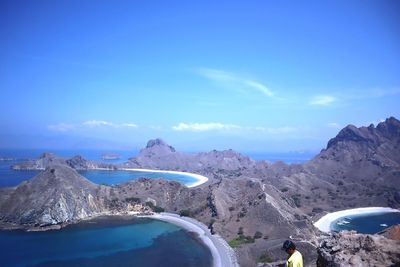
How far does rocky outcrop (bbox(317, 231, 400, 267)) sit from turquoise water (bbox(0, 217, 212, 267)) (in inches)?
1611

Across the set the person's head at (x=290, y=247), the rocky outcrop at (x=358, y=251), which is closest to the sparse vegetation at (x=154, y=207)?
the rocky outcrop at (x=358, y=251)

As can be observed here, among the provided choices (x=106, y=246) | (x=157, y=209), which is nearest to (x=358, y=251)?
(x=106, y=246)

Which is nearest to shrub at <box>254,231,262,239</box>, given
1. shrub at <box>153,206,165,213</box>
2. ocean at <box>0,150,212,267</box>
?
ocean at <box>0,150,212,267</box>

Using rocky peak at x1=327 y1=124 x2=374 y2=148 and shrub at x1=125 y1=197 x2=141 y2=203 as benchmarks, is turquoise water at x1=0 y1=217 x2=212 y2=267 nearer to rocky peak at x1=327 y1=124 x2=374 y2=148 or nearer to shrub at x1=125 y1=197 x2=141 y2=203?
shrub at x1=125 y1=197 x2=141 y2=203


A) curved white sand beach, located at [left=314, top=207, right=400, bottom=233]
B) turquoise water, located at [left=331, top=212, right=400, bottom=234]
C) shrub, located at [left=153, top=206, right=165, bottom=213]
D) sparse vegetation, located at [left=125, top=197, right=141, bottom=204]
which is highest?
sparse vegetation, located at [left=125, top=197, right=141, bottom=204]

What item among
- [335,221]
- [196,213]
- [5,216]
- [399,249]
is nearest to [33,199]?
[5,216]

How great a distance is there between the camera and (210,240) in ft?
213

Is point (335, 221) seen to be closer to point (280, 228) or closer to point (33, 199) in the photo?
point (280, 228)

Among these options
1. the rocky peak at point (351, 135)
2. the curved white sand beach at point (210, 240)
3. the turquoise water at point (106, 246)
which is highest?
the rocky peak at point (351, 135)

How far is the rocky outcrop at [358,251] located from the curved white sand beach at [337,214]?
74.6 m

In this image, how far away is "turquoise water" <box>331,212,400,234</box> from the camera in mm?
87419

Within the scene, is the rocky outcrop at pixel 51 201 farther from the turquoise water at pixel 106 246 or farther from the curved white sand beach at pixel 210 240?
the curved white sand beach at pixel 210 240

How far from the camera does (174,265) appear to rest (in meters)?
51.7

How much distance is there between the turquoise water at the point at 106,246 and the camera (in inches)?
2125
